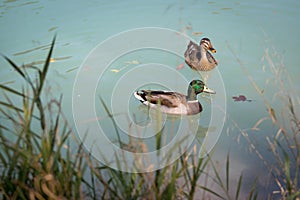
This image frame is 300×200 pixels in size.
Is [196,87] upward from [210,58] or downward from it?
downward

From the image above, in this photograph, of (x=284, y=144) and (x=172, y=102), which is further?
(x=172, y=102)

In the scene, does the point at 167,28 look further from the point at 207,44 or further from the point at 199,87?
the point at 199,87

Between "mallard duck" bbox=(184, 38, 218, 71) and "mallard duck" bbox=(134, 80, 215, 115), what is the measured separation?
12.6 inches

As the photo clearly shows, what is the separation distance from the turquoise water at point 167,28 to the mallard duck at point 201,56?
0.19 feet

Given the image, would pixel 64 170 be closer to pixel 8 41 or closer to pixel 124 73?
pixel 124 73

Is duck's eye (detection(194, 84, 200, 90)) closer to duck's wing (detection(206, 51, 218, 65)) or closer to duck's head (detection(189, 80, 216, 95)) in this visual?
duck's head (detection(189, 80, 216, 95))

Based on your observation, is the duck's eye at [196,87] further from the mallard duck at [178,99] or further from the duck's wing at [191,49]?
the duck's wing at [191,49]

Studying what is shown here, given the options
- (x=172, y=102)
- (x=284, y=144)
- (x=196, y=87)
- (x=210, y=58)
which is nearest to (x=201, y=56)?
(x=210, y=58)

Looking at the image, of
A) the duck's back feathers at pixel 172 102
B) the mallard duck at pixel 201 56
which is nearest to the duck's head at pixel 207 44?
the mallard duck at pixel 201 56

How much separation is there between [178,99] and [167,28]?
3.15ft

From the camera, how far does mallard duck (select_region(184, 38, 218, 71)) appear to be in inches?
114

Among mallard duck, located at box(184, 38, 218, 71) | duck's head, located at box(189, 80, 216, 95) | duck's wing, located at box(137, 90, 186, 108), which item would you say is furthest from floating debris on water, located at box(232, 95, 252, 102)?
mallard duck, located at box(184, 38, 218, 71)

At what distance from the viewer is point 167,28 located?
3238 millimetres

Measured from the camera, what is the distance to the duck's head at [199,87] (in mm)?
2557
